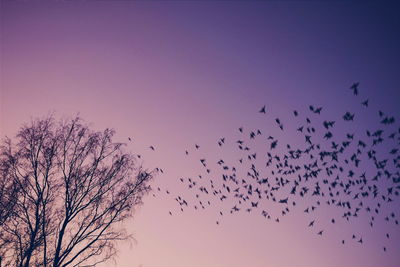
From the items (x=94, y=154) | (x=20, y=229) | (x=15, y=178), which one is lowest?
(x=20, y=229)

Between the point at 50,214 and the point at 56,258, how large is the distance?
205 centimetres

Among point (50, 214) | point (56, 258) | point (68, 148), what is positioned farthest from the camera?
point (68, 148)

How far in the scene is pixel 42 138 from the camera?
1455 cm

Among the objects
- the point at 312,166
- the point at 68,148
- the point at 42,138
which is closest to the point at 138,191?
the point at 68,148

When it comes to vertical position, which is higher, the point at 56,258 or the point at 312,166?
the point at 312,166

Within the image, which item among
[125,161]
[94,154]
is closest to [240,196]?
[125,161]

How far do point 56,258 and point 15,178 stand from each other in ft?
13.8

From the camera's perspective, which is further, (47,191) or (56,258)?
(47,191)

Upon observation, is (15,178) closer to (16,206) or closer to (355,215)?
(16,206)

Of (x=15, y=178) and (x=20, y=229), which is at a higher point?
(x=15, y=178)

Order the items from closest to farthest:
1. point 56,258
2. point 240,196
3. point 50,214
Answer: point 56,258
point 50,214
point 240,196

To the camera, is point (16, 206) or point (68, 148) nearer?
point (16, 206)

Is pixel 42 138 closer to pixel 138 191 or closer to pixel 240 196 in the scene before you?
pixel 138 191

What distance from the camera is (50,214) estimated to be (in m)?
14.0
